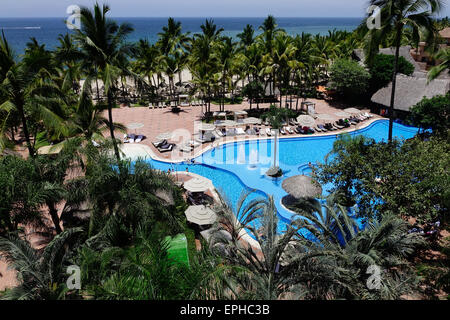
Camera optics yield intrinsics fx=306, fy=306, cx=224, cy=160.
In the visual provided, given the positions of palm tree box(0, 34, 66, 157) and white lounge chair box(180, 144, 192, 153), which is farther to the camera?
white lounge chair box(180, 144, 192, 153)

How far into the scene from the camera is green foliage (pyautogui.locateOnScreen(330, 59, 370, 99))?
33.8 metres

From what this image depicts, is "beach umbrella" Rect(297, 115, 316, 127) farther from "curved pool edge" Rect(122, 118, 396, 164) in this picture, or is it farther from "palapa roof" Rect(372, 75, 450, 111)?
"palapa roof" Rect(372, 75, 450, 111)

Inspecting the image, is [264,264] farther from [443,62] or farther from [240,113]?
[240,113]

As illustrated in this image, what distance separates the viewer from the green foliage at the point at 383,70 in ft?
108

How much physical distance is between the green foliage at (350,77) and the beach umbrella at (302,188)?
74.4 feet

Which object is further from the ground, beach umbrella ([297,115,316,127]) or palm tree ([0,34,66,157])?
palm tree ([0,34,66,157])

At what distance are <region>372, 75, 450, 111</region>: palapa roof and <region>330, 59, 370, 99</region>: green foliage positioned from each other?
8.51 feet

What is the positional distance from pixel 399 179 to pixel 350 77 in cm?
2551

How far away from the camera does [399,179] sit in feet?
37.9

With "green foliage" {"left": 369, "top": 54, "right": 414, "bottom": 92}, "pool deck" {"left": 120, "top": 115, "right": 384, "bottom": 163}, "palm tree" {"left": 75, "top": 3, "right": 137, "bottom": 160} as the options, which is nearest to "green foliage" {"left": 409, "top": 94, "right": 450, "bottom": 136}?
"pool deck" {"left": 120, "top": 115, "right": 384, "bottom": 163}

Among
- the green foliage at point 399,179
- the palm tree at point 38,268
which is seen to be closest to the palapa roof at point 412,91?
the green foliage at point 399,179

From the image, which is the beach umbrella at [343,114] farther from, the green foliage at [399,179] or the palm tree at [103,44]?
the palm tree at [103,44]

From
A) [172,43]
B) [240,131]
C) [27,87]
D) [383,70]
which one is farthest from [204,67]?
[27,87]
